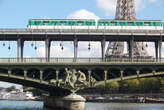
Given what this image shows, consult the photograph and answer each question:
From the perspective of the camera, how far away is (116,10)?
563ft

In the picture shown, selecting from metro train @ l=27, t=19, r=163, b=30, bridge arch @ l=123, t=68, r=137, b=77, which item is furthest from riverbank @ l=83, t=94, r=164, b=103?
bridge arch @ l=123, t=68, r=137, b=77

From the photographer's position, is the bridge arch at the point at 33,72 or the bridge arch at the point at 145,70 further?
the bridge arch at the point at 145,70

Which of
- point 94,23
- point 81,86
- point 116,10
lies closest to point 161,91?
point 116,10

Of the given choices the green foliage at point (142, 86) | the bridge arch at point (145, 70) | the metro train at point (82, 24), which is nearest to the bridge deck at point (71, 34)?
the metro train at point (82, 24)

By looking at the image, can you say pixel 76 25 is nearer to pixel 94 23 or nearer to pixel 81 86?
pixel 94 23

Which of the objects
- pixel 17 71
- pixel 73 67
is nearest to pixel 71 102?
A: pixel 73 67

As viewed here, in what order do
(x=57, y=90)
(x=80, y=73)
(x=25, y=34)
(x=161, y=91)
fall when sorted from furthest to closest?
(x=161, y=91) < (x=57, y=90) < (x=25, y=34) < (x=80, y=73)

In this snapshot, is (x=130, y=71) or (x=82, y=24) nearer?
(x=130, y=71)

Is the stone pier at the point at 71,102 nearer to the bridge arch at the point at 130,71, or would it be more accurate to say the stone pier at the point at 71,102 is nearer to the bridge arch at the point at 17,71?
the bridge arch at the point at 17,71

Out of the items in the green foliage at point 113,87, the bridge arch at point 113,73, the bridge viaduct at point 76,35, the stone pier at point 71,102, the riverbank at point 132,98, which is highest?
the bridge viaduct at point 76,35

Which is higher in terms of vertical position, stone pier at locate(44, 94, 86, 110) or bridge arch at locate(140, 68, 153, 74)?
bridge arch at locate(140, 68, 153, 74)

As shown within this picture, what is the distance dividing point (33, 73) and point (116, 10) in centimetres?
9507

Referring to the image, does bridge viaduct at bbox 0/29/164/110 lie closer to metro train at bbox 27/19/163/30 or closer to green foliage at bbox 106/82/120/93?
metro train at bbox 27/19/163/30

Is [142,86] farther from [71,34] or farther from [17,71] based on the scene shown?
[17,71]
